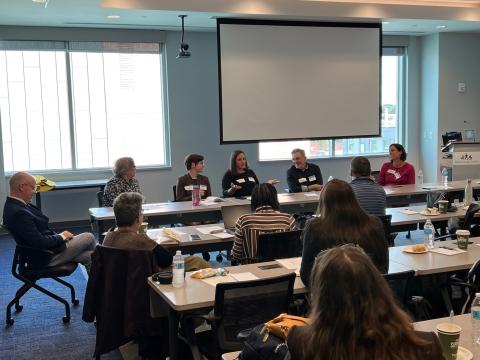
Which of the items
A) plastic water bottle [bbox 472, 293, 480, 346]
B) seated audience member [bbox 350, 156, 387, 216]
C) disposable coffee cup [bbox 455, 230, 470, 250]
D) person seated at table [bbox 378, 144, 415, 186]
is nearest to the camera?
plastic water bottle [bbox 472, 293, 480, 346]

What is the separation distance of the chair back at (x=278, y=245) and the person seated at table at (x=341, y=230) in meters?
0.79

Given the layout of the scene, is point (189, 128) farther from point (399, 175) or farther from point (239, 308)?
point (239, 308)

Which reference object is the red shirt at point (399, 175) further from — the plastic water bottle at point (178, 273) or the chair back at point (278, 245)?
the plastic water bottle at point (178, 273)

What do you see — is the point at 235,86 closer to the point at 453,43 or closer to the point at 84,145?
the point at 84,145

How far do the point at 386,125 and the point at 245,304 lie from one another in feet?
27.7

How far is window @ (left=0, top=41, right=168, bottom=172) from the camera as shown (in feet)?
27.0

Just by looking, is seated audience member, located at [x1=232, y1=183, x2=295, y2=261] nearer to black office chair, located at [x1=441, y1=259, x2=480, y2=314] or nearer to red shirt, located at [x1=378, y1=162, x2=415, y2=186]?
black office chair, located at [x1=441, y1=259, x2=480, y2=314]

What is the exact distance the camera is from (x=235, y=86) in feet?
25.9

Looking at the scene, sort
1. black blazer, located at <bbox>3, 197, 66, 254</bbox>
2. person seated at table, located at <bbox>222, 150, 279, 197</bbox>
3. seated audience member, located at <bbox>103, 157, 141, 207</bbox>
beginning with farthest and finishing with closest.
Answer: person seated at table, located at <bbox>222, 150, 279, 197</bbox>
seated audience member, located at <bbox>103, 157, 141, 207</bbox>
black blazer, located at <bbox>3, 197, 66, 254</bbox>

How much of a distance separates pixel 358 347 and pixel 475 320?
3.39 feet

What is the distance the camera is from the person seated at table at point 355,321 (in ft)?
5.05

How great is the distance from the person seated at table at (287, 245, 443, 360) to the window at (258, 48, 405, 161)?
8477mm

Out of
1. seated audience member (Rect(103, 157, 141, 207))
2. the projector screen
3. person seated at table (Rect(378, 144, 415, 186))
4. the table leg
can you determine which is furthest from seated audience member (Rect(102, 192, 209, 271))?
the projector screen

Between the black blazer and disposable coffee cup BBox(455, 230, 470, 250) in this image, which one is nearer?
disposable coffee cup BBox(455, 230, 470, 250)
